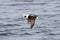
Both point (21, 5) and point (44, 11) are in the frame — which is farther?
point (21, 5)

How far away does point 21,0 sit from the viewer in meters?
19.4

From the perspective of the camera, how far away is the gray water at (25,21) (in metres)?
13.4

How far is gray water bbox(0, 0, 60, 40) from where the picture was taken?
43.8 ft

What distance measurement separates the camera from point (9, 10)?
17094 millimetres

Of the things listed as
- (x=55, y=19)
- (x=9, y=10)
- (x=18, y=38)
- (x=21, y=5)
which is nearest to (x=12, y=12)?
(x=9, y=10)

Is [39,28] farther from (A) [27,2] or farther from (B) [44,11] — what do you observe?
(A) [27,2]

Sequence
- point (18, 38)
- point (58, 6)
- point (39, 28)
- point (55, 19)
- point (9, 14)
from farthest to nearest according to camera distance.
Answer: point (58, 6)
point (9, 14)
point (55, 19)
point (39, 28)
point (18, 38)

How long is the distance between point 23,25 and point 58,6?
383 centimetres

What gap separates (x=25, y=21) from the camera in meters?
15.2

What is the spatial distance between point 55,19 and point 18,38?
9.36 ft

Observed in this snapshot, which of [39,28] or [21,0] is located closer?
[39,28]

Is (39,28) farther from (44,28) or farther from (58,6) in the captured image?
(58,6)

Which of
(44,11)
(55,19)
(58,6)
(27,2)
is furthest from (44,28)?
(27,2)

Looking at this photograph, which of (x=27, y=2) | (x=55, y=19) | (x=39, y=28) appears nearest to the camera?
(x=39, y=28)
